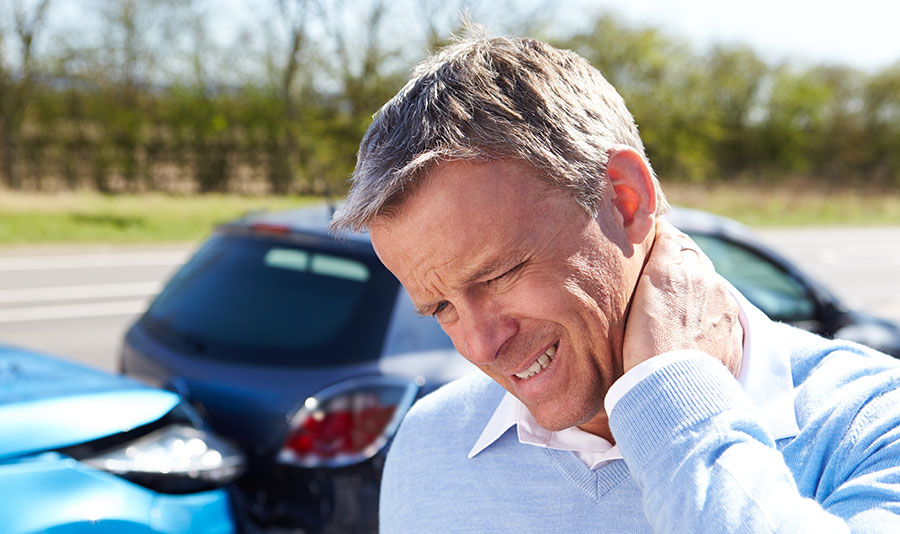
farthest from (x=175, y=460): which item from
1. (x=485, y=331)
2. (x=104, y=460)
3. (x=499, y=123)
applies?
(x=499, y=123)

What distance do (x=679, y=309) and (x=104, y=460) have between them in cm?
182

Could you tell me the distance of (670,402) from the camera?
100 cm

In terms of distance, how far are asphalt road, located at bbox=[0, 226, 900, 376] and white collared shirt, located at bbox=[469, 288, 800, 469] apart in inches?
256

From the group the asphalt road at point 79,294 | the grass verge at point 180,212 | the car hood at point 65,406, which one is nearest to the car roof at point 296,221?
the car hood at point 65,406

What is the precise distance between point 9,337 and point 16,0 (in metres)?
13.2

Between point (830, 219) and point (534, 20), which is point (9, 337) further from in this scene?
point (830, 219)

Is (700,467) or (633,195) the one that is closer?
(700,467)

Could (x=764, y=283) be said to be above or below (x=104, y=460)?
below

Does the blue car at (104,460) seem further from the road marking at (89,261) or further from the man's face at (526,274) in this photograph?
the road marking at (89,261)

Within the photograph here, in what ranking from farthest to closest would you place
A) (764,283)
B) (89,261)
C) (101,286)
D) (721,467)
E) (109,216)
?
(109,216) < (89,261) < (101,286) < (764,283) < (721,467)

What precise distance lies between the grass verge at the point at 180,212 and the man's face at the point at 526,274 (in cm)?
975

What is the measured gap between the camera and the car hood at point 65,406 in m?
2.19

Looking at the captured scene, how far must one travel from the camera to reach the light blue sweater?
0.92 metres

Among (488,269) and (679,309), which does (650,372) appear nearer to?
(679,309)
